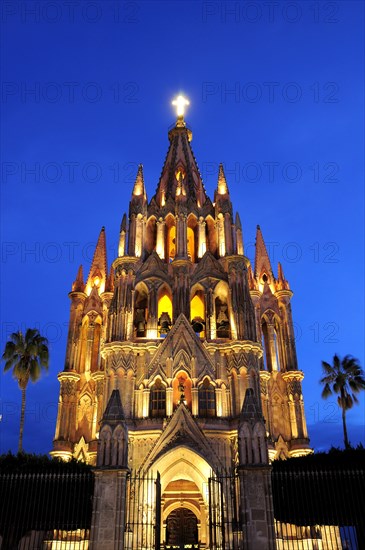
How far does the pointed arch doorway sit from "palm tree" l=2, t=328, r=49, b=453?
43.7ft

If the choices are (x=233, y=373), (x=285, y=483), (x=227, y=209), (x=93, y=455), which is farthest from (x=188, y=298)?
(x=285, y=483)

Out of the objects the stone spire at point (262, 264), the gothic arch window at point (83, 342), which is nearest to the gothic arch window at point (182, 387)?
the gothic arch window at point (83, 342)

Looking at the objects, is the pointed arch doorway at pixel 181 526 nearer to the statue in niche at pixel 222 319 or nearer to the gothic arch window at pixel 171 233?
the statue in niche at pixel 222 319

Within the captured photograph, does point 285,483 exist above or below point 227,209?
below

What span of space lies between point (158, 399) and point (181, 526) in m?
8.16

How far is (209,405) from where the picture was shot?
34.9 meters

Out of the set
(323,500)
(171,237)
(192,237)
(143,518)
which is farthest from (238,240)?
(323,500)

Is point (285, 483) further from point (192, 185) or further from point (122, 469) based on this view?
point (192, 185)

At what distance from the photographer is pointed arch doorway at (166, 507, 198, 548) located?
33406mm

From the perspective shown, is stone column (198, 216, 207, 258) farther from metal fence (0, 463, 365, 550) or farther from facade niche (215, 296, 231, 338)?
metal fence (0, 463, 365, 550)

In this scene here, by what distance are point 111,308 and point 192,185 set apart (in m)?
15.7

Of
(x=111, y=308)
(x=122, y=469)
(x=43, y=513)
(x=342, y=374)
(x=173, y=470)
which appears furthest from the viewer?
(x=342, y=374)

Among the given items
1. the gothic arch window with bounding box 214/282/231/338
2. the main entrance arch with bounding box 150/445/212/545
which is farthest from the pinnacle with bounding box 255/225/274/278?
the main entrance arch with bounding box 150/445/212/545

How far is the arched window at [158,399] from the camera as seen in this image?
113 feet
